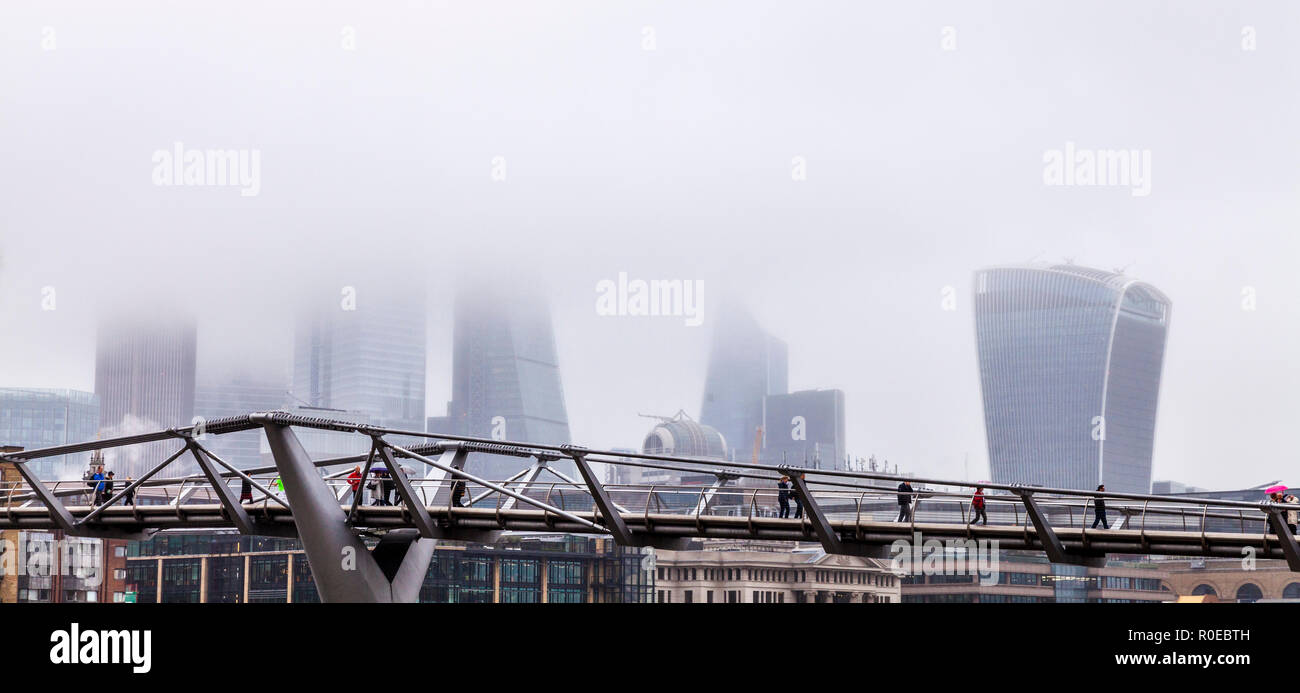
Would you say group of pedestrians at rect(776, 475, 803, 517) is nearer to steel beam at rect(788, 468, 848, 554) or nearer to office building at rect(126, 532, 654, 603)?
steel beam at rect(788, 468, 848, 554)

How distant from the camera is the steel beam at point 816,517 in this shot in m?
31.8

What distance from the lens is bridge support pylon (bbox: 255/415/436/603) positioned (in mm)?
36844

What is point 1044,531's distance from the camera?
30188 mm

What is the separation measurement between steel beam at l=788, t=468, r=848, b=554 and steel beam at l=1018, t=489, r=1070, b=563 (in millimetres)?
4736

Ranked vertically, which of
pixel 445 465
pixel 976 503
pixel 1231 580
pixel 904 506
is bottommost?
pixel 1231 580

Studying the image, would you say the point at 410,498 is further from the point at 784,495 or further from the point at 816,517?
the point at 816,517

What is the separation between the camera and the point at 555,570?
550ft

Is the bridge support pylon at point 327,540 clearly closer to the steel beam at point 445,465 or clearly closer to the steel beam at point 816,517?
the steel beam at point 445,465

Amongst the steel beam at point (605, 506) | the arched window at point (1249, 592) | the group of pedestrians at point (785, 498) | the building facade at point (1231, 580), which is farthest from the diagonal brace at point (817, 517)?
the arched window at point (1249, 592)

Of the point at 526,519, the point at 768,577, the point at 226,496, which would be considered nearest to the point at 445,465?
the point at 526,519

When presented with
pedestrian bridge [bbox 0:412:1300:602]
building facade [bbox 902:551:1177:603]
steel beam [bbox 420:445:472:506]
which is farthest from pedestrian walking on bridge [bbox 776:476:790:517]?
building facade [bbox 902:551:1177:603]

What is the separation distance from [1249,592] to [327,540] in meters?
151
